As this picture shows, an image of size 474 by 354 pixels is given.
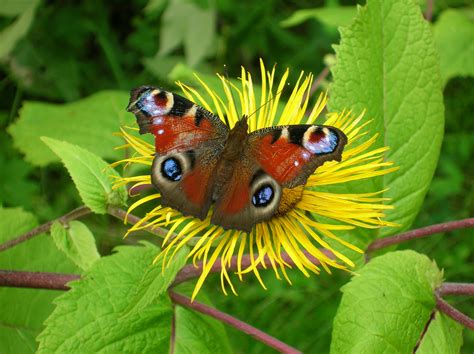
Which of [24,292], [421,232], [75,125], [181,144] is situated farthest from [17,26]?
[421,232]

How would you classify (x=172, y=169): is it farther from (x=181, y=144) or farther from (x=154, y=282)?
(x=154, y=282)

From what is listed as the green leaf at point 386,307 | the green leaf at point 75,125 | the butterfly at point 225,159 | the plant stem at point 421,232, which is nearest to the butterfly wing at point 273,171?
the butterfly at point 225,159

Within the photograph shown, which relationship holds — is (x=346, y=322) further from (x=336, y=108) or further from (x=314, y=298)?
(x=314, y=298)

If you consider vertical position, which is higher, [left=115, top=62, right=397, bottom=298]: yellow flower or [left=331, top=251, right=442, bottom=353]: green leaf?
[left=115, top=62, right=397, bottom=298]: yellow flower

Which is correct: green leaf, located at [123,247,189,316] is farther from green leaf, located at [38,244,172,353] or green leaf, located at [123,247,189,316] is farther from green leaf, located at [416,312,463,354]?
green leaf, located at [416,312,463,354]

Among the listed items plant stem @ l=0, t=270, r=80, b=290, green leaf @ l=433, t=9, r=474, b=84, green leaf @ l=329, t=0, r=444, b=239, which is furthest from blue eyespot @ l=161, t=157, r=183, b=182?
green leaf @ l=433, t=9, r=474, b=84

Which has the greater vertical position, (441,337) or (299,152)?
(299,152)

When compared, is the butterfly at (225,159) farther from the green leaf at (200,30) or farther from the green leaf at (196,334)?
the green leaf at (200,30)
